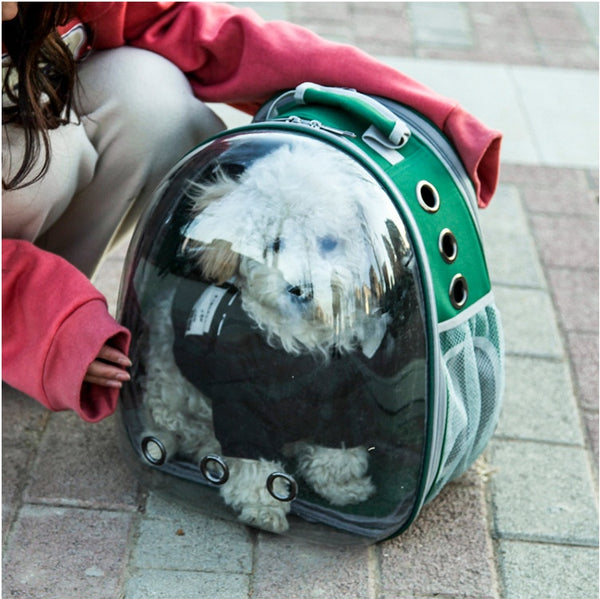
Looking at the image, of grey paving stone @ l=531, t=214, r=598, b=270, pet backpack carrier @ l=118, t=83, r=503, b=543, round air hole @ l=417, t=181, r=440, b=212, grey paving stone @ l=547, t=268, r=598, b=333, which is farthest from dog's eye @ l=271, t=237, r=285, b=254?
grey paving stone @ l=531, t=214, r=598, b=270

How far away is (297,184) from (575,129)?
2.17 meters

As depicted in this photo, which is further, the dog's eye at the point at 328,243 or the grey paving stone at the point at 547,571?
the grey paving stone at the point at 547,571

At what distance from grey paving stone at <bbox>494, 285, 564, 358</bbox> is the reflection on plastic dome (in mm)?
796

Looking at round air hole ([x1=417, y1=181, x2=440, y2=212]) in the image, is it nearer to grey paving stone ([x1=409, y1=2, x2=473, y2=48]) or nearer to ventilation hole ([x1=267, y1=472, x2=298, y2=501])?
ventilation hole ([x1=267, y1=472, x2=298, y2=501])

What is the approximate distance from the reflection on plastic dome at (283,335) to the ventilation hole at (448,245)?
0.30 feet

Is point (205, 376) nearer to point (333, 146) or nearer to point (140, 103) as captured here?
point (333, 146)

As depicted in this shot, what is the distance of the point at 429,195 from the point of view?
1601mm

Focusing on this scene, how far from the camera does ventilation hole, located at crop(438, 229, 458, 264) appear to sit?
157 centimetres

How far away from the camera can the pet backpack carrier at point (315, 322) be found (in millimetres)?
1500

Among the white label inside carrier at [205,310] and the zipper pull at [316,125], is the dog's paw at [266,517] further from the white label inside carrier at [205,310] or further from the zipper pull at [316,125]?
the zipper pull at [316,125]

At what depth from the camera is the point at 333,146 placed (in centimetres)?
154

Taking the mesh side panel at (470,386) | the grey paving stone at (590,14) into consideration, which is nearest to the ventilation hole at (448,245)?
the mesh side panel at (470,386)

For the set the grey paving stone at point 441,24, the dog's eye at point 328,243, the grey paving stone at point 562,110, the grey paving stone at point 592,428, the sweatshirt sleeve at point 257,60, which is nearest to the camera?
the dog's eye at point 328,243

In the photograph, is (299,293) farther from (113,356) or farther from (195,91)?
(195,91)
